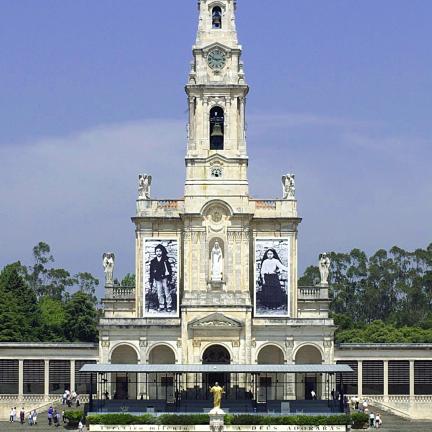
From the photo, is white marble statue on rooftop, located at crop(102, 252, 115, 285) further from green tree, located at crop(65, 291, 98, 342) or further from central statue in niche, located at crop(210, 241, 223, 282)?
green tree, located at crop(65, 291, 98, 342)

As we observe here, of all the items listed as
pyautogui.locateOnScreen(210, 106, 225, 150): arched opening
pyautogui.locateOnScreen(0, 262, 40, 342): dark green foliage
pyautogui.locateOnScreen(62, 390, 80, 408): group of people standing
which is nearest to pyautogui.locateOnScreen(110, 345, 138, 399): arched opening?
pyautogui.locateOnScreen(62, 390, 80, 408): group of people standing

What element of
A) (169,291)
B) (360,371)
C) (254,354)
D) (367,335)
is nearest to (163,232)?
(169,291)

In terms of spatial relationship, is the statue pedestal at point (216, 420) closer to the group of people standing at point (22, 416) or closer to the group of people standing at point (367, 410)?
the group of people standing at point (367, 410)

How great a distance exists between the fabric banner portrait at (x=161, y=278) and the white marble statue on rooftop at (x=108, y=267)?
2140 millimetres

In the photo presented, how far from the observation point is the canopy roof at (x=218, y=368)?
8131 centimetres

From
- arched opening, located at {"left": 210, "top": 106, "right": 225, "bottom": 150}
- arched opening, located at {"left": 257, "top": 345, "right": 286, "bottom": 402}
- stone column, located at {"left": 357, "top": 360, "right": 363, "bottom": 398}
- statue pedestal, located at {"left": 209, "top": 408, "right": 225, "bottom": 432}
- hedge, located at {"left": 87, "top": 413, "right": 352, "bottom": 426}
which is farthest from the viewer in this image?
stone column, located at {"left": 357, "top": 360, "right": 363, "bottom": 398}

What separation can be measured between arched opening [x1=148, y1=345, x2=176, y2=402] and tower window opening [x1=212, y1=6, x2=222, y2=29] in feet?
66.1

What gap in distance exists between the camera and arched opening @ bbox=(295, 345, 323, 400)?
87.4 m

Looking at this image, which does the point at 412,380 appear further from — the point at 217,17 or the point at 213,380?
the point at 217,17

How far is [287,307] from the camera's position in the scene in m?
88.6

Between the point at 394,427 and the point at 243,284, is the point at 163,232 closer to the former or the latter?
the point at 243,284

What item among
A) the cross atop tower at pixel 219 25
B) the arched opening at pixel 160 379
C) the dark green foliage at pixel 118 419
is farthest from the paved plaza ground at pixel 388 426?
the cross atop tower at pixel 219 25

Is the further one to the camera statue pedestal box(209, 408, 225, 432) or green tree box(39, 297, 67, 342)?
green tree box(39, 297, 67, 342)

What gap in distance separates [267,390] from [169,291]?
8.30 m
